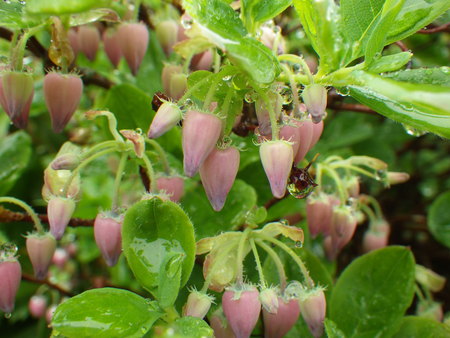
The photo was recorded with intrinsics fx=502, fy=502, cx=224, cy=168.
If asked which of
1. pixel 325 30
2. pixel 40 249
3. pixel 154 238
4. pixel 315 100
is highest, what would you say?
pixel 325 30

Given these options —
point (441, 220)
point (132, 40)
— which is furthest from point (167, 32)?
point (441, 220)

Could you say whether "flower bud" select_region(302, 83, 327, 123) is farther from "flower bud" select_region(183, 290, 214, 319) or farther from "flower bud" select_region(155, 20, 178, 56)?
"flower bud" select_region(155, 20, 178, 56)

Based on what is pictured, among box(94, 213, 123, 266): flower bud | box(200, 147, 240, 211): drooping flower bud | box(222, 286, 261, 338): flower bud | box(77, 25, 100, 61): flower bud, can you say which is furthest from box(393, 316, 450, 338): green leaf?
box(77, 25, 100, 61): flower bud

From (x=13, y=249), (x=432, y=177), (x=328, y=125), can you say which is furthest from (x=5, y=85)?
(x=432, y=177)

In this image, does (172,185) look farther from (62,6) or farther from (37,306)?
(37,306)

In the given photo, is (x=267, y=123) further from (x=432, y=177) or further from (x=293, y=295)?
(x=432, y=177)
